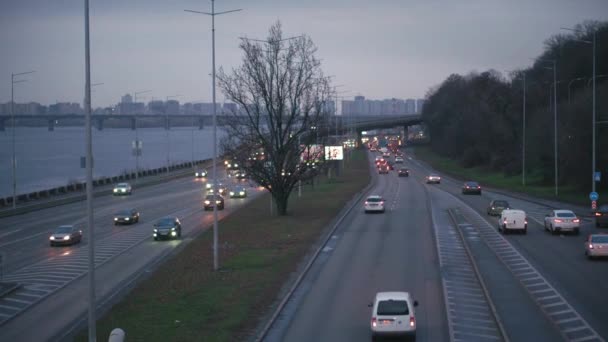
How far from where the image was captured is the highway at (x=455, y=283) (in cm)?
1891

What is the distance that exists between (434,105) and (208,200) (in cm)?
12643

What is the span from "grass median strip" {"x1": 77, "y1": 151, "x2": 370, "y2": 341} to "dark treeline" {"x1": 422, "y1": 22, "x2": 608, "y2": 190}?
1035 inches

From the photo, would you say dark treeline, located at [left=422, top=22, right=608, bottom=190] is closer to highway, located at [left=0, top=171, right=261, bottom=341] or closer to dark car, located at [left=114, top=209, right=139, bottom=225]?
highway, located at [left=0, top=171, right=261, bottom=341]

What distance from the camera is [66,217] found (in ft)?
178

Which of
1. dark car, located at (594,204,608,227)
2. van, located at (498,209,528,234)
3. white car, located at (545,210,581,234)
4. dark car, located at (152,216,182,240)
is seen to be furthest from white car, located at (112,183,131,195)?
dark car, located at (594,204,608,227)

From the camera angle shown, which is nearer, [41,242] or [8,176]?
[41,242]

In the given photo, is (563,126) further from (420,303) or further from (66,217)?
(420,303)

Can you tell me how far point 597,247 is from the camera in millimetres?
29359

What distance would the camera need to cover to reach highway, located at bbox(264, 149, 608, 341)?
18906 mm

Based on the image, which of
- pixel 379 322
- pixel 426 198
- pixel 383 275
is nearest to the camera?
pixel 379 322

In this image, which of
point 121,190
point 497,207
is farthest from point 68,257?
point 121,190

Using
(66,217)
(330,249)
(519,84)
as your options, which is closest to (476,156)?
(519,84)

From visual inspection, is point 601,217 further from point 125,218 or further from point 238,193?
point 238,193

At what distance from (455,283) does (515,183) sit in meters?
60.8
